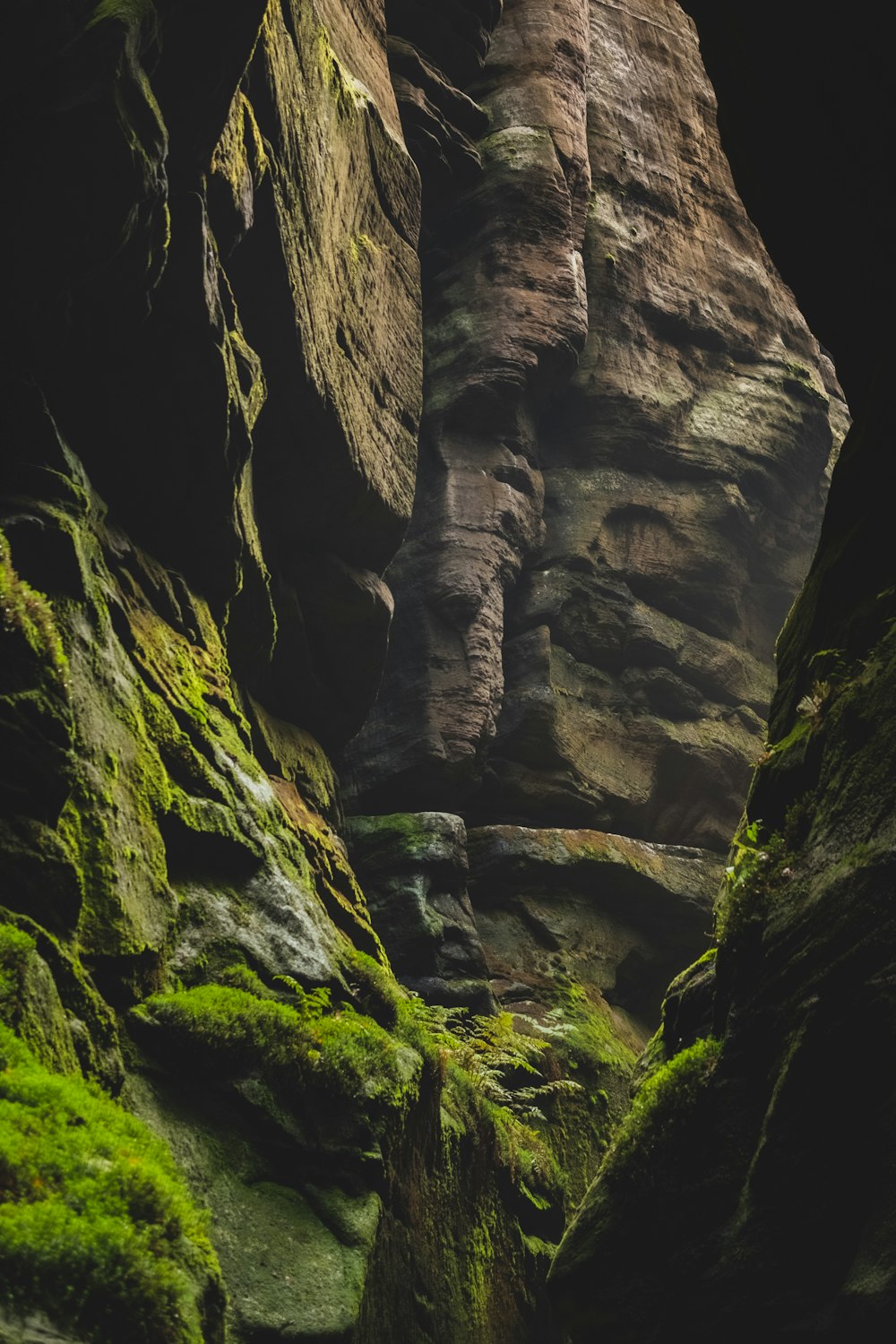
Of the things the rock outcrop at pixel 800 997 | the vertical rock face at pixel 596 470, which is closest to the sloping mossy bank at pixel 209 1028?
the rock outcrop at pixel 800 997

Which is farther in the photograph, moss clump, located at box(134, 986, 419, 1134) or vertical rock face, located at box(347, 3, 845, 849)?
vertical rock face, located at box(347, 3, 845, 849)

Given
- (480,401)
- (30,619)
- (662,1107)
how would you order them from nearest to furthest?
(662,1107) → (30,619) → (480,401)

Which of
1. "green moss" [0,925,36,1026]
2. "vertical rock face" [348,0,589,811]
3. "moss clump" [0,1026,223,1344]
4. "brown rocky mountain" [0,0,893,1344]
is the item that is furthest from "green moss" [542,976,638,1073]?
"moss clump" [0,1026,223,1344]

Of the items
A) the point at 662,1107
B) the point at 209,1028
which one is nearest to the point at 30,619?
the point at 209,1028

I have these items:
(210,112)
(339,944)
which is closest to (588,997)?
(339,944)

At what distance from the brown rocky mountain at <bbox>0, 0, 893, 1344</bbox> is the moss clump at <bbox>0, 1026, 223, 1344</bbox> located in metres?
0.02

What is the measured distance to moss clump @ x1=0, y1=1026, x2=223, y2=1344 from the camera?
4.04m

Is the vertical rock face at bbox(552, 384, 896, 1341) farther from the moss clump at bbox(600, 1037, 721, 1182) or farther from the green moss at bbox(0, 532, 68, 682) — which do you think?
the green moss at bbox(0, 532, 68, 682)

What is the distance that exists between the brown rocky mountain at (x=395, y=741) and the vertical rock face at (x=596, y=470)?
0.12 m

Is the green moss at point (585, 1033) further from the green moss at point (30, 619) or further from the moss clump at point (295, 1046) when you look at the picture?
the green moss at point (30, 619)

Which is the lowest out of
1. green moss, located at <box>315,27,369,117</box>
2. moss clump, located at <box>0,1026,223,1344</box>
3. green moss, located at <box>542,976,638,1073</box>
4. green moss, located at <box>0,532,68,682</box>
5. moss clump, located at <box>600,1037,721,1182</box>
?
moss clump, located at <box>0,1026,223,1344</box>

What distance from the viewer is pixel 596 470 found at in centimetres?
2533

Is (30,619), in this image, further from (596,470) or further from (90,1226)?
(596,470)

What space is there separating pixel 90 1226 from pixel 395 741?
50.3 feet
